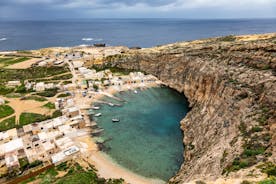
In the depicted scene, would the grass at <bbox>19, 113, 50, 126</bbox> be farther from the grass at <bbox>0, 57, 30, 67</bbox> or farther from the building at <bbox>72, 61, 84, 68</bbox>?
the grass at <bbox>0, 57, 30, 67</bbox>

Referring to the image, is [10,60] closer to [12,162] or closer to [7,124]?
[7,124]

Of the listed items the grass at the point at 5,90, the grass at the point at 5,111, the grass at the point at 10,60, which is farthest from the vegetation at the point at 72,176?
the grass at the point at 10,60

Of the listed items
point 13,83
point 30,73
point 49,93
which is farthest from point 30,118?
point 30,73

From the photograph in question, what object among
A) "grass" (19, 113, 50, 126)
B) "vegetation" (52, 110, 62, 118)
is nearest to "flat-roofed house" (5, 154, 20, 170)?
"grass" (19, 113, 50, 126)

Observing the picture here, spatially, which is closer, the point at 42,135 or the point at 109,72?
the point at 42,135

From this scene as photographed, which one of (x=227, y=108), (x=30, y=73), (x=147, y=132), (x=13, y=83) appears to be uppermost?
(x=30, y=73)

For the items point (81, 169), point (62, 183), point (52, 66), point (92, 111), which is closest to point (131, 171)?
point (81, 169)

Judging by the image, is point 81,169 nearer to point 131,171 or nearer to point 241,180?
point 131,171
